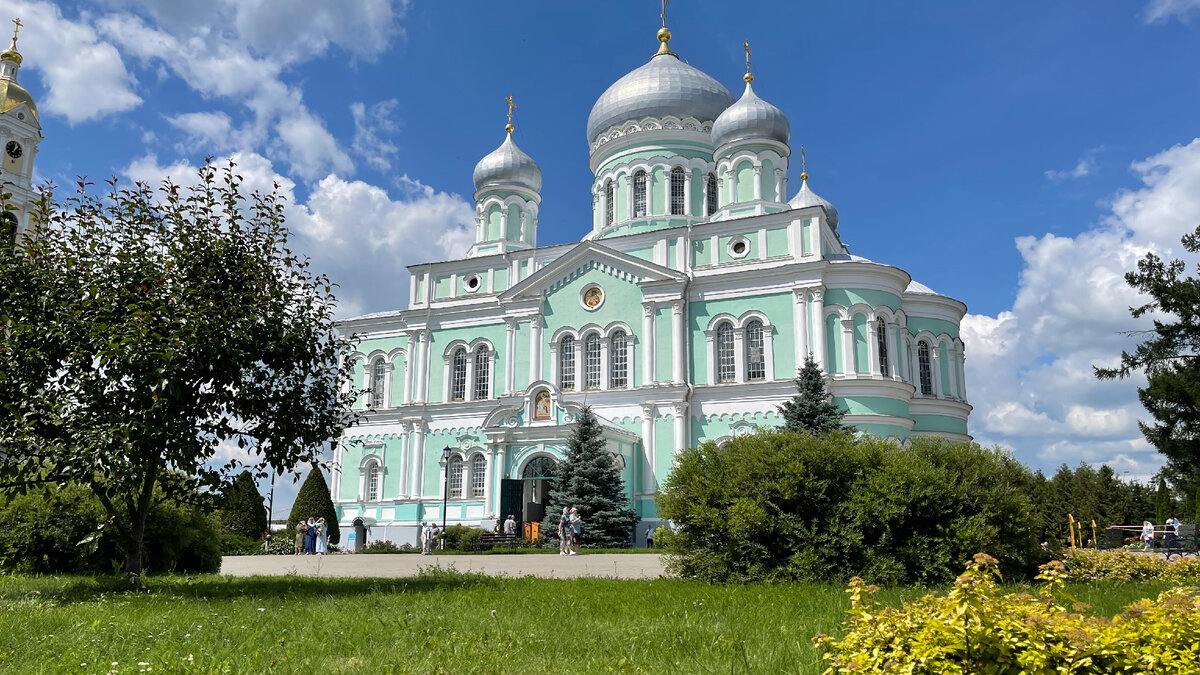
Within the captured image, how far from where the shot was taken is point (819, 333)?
92.3 ft

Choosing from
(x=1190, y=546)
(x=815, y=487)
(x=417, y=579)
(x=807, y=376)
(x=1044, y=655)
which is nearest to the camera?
(x=1044, y=655)

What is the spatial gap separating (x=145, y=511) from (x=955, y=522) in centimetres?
1010

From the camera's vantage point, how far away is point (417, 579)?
39.2 ft

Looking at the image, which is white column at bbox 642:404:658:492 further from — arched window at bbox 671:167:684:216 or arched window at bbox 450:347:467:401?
arched window at bbox 671:167:684:216

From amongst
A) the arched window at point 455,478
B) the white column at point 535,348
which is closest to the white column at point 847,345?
the white column at point 535,348

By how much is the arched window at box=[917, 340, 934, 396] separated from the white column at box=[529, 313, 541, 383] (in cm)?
1350

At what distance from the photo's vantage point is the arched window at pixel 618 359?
30719 mm

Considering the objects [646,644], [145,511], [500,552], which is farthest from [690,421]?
[646,644]

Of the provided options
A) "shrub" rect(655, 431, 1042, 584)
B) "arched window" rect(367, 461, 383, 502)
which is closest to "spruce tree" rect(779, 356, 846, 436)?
"shrub" rect(655, 431, 1042, 584)

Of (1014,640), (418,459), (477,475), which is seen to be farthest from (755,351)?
(1014,640)

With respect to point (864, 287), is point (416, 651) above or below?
below

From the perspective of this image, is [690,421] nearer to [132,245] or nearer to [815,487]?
[815,487]

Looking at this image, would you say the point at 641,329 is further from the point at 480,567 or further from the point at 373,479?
the point at 480,567

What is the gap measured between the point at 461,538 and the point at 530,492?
435 cm
